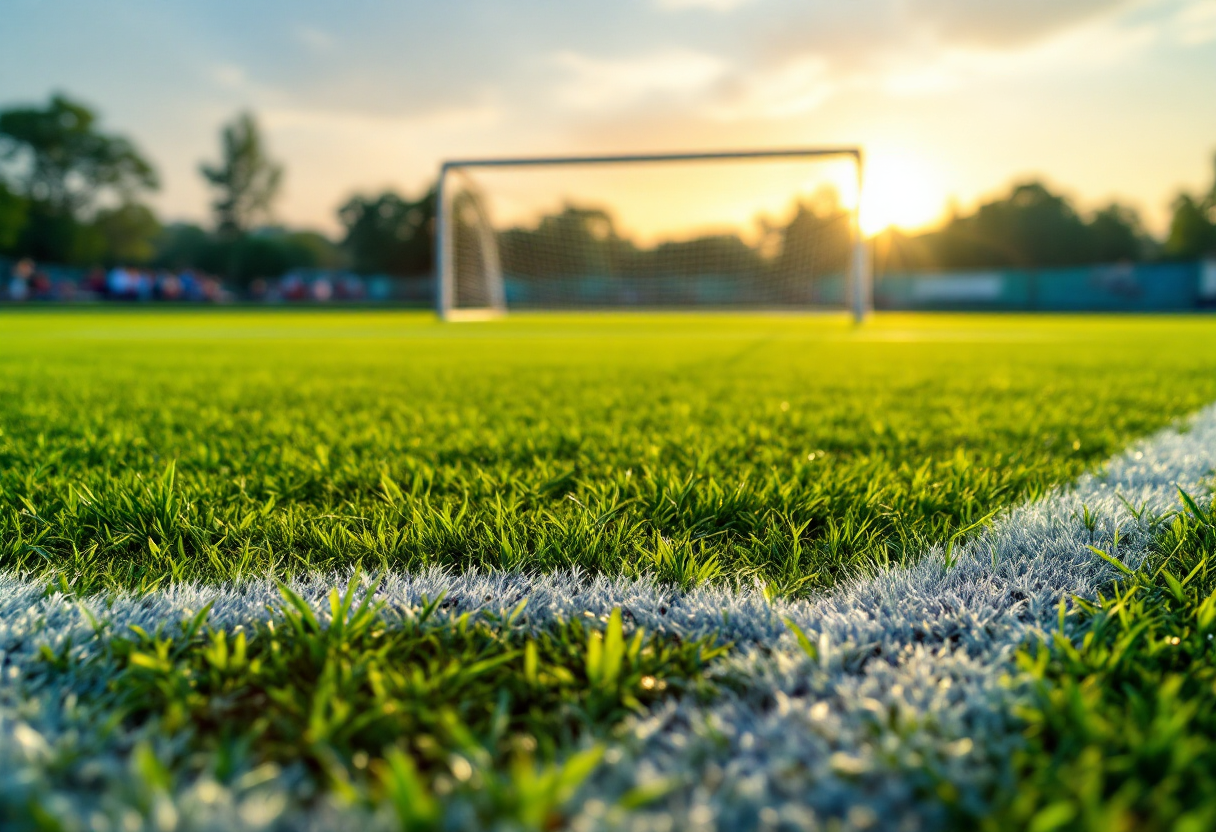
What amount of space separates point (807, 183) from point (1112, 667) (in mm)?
18257

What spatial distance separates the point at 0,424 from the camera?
315 cm

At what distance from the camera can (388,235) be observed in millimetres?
59250

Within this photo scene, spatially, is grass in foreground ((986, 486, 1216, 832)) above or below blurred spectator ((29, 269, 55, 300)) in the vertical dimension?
below

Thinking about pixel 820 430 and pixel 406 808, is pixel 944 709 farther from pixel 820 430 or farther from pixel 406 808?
pixel 820 430

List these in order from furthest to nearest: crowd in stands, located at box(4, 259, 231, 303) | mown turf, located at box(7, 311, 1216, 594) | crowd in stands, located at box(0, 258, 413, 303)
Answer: crowd in stands, located at box(0, 258, 413, 303) → crowd in stands, located at box(4, 259, 231, 303) → mown turf, located at box(7, 311, 1216, 594)

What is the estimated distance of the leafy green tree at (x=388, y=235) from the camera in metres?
56.1

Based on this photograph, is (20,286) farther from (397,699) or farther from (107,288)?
(397,699)

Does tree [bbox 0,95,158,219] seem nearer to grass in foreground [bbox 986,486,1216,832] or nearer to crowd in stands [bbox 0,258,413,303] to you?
crowd in stands [bbox 0,258,413,303]

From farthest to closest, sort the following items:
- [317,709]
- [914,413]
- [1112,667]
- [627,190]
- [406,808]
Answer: [627,190], [914,413], [1112,667], [317,709], [406,808]

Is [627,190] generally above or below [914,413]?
above

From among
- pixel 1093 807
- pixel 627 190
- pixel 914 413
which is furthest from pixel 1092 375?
pixel 627 190

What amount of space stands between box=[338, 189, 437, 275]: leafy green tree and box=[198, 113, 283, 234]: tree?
12.5m

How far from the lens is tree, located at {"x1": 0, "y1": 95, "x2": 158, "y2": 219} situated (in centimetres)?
5262

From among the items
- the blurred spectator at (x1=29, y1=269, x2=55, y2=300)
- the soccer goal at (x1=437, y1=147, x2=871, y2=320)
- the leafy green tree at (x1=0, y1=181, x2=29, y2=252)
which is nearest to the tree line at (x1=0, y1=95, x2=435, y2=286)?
the leafy green tree at (x1=0, y1=181, x2=29, y2=252)
